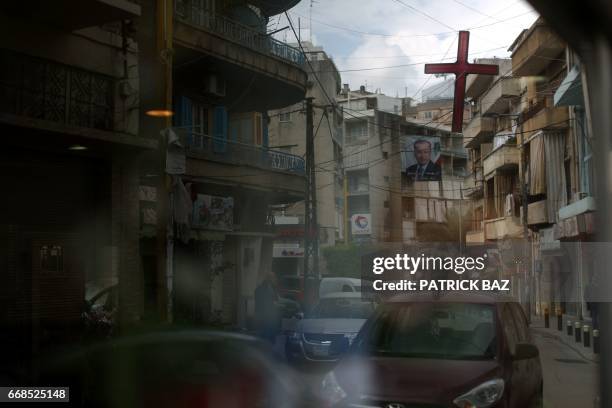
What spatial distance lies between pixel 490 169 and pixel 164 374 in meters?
27.6

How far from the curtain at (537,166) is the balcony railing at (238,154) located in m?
9.16

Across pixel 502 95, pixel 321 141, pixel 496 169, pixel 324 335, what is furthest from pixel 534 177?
pixel 324 335

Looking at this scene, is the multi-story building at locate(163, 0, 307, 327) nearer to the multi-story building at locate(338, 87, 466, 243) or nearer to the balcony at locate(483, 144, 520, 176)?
the multi-story building at locate(338, 87, 466, 243)

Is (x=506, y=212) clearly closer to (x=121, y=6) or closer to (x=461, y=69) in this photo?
(x=461, y=69)

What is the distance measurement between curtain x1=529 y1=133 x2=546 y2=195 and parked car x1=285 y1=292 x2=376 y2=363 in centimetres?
1355

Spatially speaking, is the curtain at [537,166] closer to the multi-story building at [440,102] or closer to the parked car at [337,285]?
the parked car at [337,285]

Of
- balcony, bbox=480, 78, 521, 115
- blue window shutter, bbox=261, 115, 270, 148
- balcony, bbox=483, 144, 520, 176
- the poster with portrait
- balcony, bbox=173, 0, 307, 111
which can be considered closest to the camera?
the poster with portrait

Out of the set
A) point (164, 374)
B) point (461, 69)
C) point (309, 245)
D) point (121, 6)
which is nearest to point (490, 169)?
point (309, 245)

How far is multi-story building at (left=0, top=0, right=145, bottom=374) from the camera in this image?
32.1 feet

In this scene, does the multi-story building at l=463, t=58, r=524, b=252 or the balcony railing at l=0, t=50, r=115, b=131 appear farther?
the multi-story building at l=463, t=58, r=524, b=252

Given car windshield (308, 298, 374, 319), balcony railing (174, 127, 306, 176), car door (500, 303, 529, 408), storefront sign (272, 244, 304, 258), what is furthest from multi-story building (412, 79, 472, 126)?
storefront sign (272, 244, 304, 258)

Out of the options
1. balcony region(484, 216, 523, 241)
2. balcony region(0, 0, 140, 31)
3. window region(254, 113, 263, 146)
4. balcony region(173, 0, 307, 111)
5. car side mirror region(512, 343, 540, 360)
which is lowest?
car side mirror region(512, 343, 540, 360)

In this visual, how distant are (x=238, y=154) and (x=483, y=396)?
1198cm

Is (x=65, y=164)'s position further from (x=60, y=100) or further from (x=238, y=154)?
(x=238, y=154)
